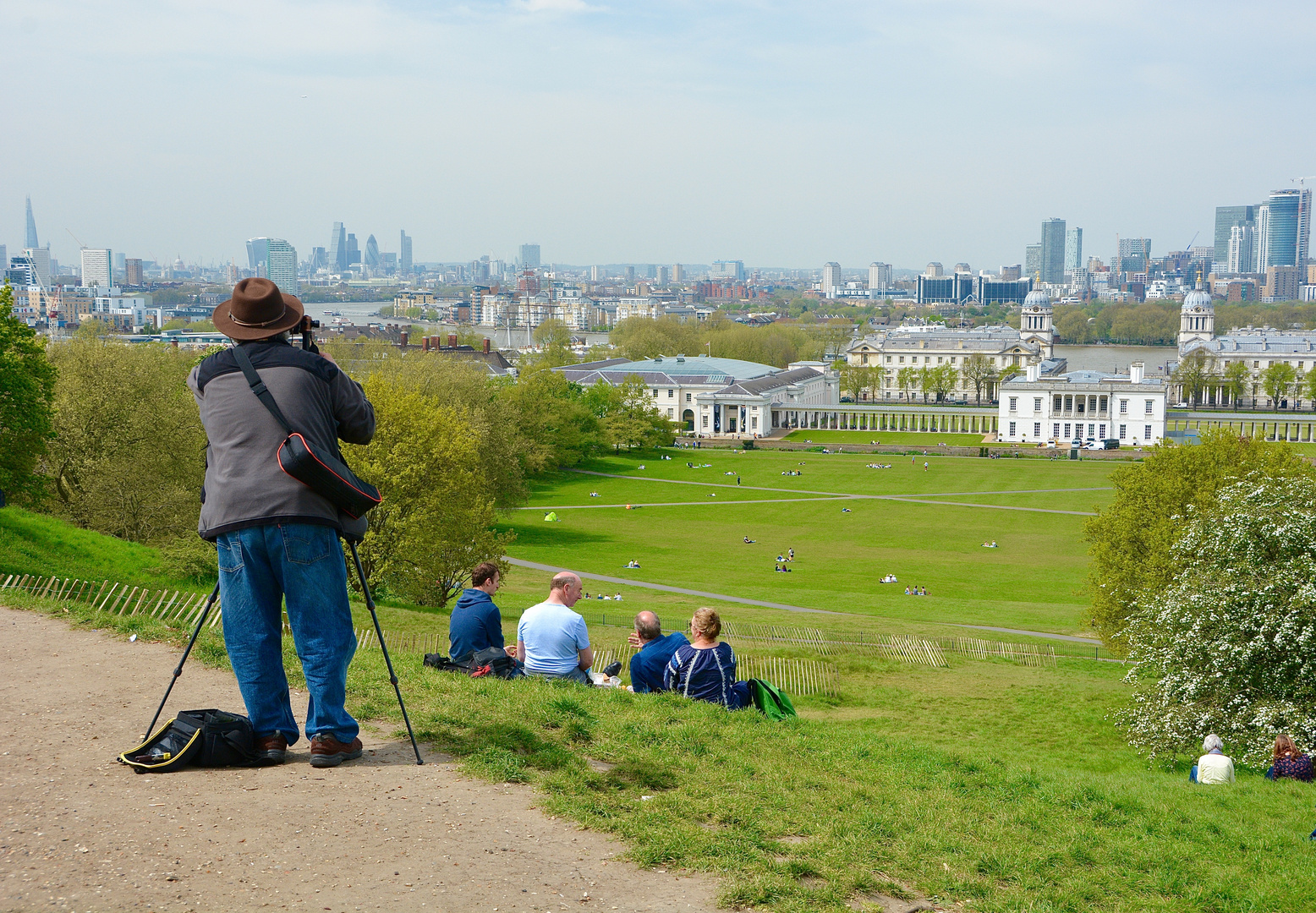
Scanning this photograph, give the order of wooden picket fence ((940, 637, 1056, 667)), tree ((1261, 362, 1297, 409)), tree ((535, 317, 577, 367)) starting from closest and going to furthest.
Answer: wooden picket fence ((940, 637, 1056, 667))
tree ((1261, 362, 1297, 409))
tree ((535, 317, 577, 367))

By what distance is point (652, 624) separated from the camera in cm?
1100

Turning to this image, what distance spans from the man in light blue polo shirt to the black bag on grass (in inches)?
151

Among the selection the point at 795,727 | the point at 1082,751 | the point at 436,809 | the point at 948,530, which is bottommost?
the point at 948,530

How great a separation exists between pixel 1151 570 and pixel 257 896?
89.8ft

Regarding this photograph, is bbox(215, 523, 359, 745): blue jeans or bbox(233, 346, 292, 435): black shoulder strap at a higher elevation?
bbox(233, 346, 292, 435): black shoulder strap

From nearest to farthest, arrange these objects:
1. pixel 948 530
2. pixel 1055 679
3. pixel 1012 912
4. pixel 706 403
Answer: pixel 1012 912, pixel 1055 679, pixel 948 530, pixel 706 403

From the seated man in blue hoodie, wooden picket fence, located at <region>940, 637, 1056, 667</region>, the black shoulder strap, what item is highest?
the black shoulder strap

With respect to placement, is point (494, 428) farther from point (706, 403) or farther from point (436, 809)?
point (706, 403)

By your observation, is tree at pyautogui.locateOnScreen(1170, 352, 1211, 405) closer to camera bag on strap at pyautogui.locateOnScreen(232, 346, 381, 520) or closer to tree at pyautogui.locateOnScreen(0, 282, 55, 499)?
tree at pyautogui.locateOnScreen(0, 282, 55, 499)

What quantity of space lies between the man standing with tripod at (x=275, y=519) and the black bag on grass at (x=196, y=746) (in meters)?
0.11

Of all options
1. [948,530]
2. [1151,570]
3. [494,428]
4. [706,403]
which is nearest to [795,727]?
[1151,570]

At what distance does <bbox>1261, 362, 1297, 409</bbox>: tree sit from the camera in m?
126

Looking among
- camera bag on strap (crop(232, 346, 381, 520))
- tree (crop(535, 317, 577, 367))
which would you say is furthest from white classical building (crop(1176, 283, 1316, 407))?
camera bag on strap (crop(232, 346, 381, 520))

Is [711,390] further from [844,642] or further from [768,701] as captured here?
[768,701]
